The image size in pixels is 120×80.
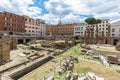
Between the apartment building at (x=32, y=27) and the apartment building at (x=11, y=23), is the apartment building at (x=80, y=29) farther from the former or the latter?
the apartment building at (x=11, y=23)

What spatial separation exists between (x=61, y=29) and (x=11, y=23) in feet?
113

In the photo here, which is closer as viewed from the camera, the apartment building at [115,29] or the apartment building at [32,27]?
the apartment building at [115,29]

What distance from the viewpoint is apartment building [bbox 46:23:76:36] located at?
7179 cm

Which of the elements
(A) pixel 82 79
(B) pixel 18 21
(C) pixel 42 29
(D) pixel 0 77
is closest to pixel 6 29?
(B) pixel 18 21

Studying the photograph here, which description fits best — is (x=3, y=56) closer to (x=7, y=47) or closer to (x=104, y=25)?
(x=7, y=47)

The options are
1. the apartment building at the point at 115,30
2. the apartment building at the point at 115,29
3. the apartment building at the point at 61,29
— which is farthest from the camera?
the apartment building at the point at 61,29

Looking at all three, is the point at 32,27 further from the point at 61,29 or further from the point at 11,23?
the point at 61,29

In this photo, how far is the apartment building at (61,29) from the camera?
236ft

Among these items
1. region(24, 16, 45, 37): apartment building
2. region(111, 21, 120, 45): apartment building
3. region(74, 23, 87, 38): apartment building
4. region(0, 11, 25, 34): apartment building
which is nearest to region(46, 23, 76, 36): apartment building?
region(74, 23, 87, 38): apartment building

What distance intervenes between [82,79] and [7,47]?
12311mm

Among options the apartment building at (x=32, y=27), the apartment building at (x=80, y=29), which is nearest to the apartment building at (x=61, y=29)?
the apartment building at (x=80, y=29)

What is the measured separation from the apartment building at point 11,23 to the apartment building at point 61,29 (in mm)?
26547

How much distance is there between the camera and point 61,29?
7638cm

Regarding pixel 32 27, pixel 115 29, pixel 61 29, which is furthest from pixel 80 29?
pixel 32 27
